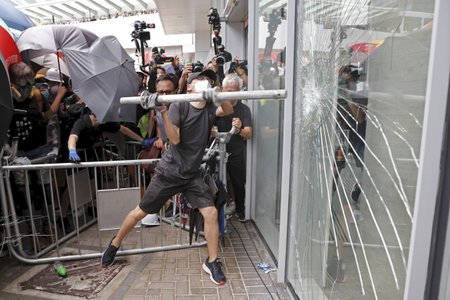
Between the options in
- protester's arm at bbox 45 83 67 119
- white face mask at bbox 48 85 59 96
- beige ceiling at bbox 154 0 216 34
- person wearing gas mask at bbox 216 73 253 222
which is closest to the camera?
person wearing gas mask at bbox 216 73 253 222

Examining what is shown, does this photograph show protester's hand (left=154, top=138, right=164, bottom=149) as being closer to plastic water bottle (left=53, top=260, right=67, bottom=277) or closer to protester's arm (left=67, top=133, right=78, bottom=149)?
protester's arm (left=67, top=133, right=78, bottom=149)

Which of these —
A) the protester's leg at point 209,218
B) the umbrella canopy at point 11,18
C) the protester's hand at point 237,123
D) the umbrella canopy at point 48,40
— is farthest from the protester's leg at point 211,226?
the umbrella canopy at point 11,18

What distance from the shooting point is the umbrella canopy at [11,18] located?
5.01m

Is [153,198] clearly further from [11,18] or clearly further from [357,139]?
[11,18]

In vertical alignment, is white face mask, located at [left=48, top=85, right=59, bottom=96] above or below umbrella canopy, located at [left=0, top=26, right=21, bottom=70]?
below

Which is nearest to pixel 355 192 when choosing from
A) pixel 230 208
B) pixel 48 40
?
pixel 230 208

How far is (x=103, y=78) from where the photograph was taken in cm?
432

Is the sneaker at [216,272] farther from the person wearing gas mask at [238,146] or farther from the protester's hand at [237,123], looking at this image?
the protester's hand at [237,123]

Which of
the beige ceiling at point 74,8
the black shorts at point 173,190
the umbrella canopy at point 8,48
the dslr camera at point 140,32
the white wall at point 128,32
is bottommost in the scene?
the black shorts at point 173,190

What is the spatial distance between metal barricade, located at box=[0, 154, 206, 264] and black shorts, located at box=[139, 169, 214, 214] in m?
0.41

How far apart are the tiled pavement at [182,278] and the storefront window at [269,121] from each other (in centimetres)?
36

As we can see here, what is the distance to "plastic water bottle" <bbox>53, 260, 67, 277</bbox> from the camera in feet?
10.7

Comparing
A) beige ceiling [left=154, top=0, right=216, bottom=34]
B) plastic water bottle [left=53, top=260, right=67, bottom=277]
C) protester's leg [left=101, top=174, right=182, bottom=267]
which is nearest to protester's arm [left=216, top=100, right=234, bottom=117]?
protester's leg [left=101, top=174, right=182, bottom=267]

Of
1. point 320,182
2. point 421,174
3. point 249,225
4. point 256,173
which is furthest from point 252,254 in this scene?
point 421,174
